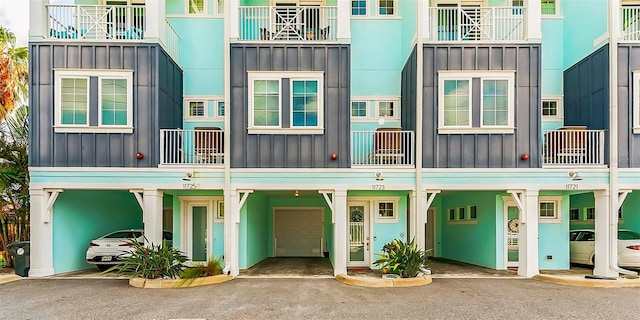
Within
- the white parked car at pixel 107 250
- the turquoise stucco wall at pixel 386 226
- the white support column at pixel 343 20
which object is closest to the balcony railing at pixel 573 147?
the turquoise stucco wall at pixel 386 226

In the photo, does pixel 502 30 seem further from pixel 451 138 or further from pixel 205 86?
pixel 205 86

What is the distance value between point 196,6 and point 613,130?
12774 millimetres

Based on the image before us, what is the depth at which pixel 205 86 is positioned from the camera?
43.8 feet

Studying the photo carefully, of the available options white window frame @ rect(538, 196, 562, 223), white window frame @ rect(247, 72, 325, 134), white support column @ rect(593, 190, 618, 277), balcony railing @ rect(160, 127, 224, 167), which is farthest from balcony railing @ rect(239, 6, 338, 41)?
white support column @ rect(593, 190, 618, 277)

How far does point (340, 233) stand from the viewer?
10914mm

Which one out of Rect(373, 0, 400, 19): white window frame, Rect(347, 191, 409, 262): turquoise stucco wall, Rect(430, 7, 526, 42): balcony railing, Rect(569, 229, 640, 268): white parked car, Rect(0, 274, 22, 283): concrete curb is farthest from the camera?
Rect(373, 0, 400, 19): white window frame

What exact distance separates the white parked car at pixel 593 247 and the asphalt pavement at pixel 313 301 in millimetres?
2616

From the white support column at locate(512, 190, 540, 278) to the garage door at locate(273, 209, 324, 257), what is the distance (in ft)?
24.1

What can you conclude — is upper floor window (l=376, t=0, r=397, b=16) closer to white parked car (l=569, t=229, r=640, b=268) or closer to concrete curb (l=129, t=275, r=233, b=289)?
white parked car (l=569, t=229, r=640, b=268)

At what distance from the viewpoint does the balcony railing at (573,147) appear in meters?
11.2

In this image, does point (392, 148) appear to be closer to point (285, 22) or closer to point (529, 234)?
point (529, 234)

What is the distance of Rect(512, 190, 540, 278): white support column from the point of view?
35.7 feet

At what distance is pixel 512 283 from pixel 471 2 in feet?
30.5

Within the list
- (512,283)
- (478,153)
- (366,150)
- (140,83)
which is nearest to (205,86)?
(140,83)
